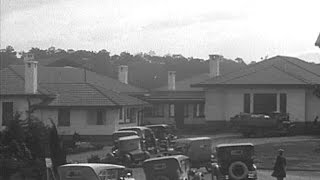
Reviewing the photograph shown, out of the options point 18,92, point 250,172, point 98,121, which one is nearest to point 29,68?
point 18,92

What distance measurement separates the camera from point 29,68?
174ft

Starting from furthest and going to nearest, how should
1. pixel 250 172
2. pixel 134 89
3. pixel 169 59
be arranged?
pixel 169 59 < pixel 134 89 < pixel 250 172

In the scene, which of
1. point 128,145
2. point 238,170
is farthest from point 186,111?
point 238,170

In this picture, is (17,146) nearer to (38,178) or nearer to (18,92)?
(38,178)

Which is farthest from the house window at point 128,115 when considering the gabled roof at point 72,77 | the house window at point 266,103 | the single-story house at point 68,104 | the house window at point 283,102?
the house window at point 283,102

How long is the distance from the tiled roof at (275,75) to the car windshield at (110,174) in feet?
108

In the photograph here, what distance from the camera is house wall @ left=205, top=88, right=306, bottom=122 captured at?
5441cm

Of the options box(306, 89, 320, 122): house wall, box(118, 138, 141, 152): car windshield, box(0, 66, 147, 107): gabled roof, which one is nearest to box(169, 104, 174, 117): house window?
box(0, 66, 147, 107): gabled roof

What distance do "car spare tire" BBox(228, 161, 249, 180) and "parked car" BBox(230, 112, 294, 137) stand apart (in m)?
24.3

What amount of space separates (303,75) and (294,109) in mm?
3713

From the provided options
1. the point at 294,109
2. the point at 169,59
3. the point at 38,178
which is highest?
the point at 169,59

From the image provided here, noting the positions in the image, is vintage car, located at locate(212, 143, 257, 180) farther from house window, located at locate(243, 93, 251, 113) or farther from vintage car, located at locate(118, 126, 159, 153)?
house window, located at locate(243, 93, 251, 113)

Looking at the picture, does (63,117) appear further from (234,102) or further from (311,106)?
(311,106)

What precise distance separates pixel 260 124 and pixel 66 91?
1476 centimetres
